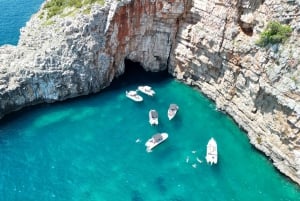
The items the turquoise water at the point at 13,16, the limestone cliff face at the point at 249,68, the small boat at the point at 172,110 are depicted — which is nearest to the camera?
the limestone cliff face at the point at 249,68

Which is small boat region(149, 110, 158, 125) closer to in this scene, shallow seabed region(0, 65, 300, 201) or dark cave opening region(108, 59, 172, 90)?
shallow seabed region(0, 65, 300, 201)

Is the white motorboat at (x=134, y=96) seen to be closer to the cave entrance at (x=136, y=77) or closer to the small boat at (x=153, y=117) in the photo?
the cave entrance at (x=136, y=77)

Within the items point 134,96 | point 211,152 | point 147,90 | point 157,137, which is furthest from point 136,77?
point 211,152

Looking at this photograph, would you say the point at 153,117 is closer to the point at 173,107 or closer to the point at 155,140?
the point at 173,107

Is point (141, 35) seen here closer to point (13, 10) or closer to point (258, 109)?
point (258, 109)

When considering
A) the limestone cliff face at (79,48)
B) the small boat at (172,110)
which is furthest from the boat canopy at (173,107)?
the limestone cliff face at (79,48)

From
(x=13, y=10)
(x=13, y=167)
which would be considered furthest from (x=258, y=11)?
(x=13, y=10)

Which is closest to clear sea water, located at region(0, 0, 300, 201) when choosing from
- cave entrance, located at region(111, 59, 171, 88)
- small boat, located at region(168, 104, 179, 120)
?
small boat, located at region(168, 104, 179, 120)
